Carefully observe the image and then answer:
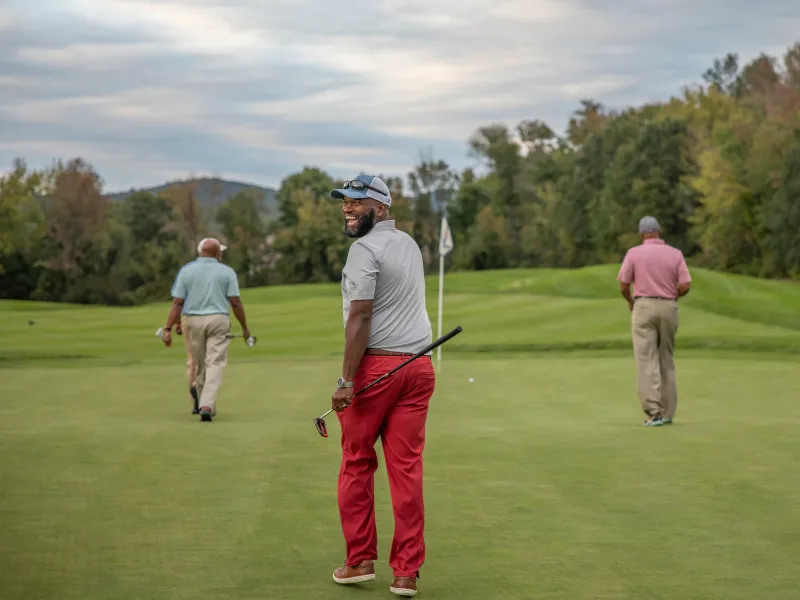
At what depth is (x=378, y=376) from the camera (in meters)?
6.79

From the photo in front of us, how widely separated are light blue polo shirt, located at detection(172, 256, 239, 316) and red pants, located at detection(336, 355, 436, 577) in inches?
315

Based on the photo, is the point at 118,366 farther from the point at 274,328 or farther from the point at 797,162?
the point at 797,162

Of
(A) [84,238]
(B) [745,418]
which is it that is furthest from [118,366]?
(A) [84,238]

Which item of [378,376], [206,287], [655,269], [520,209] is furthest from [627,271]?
[520,209]

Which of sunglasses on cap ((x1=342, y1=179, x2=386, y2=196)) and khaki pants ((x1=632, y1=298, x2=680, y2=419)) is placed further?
khaki pants ((x1=632, y1=298, x2=680, y2=419))

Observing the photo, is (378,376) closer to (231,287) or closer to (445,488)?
(445,488)

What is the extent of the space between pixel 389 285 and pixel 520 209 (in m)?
121

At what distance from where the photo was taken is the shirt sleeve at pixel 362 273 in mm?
6703

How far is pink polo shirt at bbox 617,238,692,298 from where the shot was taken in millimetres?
14414

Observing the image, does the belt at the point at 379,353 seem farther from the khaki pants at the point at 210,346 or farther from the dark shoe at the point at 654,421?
the khaki pants at the point at 210,346

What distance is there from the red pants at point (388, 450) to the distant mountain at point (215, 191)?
111m

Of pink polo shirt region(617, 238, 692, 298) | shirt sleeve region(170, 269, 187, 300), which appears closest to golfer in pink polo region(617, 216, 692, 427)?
pink polo shirt region(617, 238, 692, 298)

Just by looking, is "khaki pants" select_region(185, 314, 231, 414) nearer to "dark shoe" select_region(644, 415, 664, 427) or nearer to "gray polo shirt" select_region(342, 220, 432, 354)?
"dark shoe" select_region(644, 415, 664, 427)

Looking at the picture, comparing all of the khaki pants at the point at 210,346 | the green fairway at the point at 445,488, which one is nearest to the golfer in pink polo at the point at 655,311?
the green fairway at the point at 445,488
